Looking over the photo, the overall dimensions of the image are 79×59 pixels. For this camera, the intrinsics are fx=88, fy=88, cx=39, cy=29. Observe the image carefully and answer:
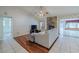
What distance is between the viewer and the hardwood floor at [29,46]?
2.14 m

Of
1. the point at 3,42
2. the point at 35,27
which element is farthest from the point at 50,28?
the point at 3,42

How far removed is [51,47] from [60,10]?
0.95 metres

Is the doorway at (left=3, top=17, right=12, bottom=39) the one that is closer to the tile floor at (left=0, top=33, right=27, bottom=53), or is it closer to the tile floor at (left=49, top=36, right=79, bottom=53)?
the tile floor at (left=0, top=33, right=27, bottom=53)

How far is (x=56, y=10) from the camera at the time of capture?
2.14 metres

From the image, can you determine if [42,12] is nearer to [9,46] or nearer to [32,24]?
[32,24]

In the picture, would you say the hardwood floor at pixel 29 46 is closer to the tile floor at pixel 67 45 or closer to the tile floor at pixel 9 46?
the tile floor at pixel 9 46

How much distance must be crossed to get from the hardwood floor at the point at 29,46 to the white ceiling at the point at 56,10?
686mm

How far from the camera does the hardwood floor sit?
214cm

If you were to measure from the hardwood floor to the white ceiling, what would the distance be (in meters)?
0.69

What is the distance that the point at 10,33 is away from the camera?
84.0 inches

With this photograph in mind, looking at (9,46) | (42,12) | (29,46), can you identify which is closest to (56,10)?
(42,12)

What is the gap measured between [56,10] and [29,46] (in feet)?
3.68

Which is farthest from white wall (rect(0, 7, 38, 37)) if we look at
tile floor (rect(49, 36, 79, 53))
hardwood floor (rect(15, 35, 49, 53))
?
tile floor (rect(49, 36, 79, 53))
